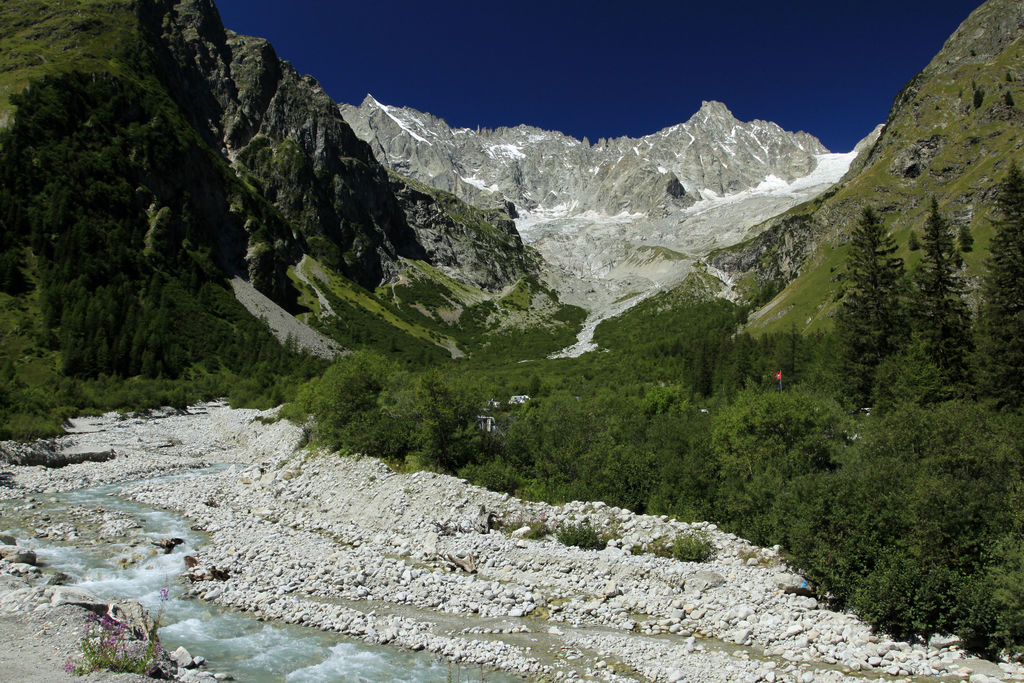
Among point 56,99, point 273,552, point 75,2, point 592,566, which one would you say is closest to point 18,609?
point 273,552

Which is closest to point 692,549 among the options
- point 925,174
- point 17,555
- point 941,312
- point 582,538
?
point 582,538

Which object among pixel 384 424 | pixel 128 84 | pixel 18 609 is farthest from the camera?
pixel 128 84

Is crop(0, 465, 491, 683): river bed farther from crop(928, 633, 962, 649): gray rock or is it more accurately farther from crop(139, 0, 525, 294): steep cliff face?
crop(139, 0, 525, 294): steep cliff face

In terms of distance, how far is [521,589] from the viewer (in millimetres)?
18734

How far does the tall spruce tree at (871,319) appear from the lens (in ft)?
160

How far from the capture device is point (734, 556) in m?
21.2

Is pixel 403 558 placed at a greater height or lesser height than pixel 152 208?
lesser

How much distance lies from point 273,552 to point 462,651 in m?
11.1

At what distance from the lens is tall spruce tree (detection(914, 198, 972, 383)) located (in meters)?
40.7

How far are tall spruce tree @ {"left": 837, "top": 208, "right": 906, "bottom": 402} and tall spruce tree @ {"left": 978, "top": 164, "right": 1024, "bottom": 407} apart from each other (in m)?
8.17

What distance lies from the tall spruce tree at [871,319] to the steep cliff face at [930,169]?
56.5 m

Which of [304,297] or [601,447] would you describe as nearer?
[601,447]

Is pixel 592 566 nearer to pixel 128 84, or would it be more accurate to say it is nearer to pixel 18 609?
pixel 18 609

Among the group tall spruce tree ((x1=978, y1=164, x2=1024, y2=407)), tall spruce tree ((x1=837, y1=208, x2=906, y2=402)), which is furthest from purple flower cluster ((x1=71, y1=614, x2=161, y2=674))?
tall spruce tree ((x1=837, y1=208, x2=906, y2=402))
